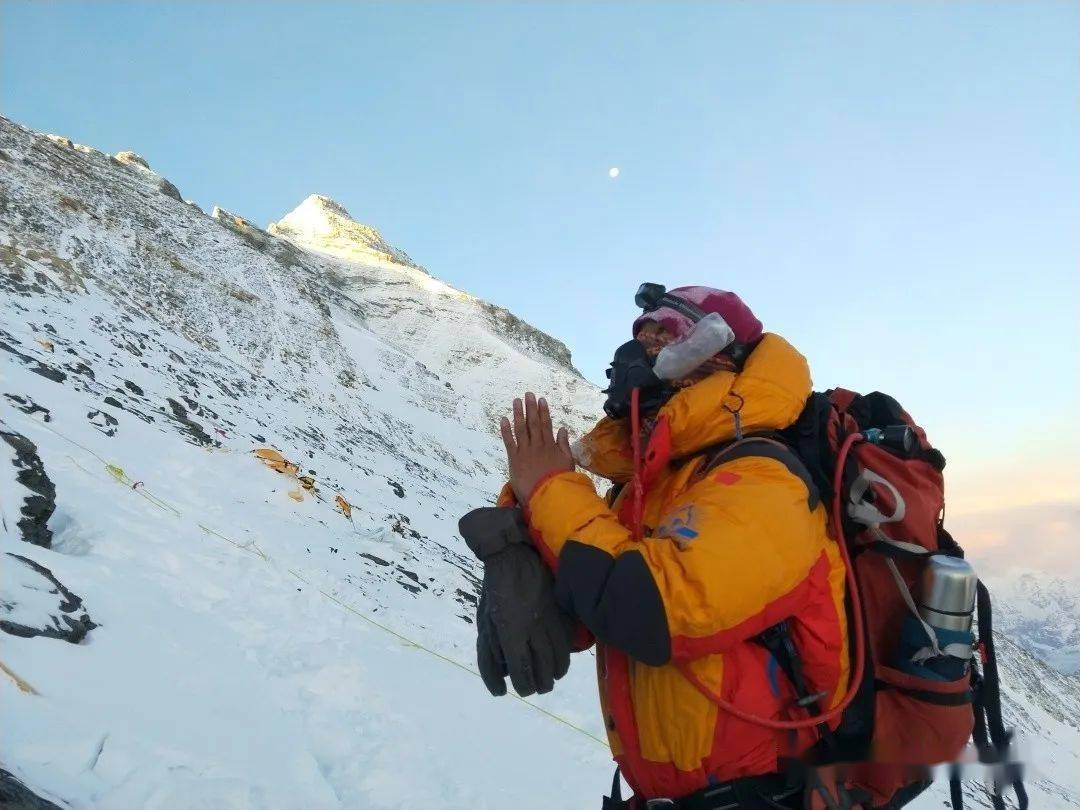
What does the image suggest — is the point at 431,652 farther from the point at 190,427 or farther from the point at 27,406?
the point at 190,427

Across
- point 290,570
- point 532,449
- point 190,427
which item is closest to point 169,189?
point 190,427

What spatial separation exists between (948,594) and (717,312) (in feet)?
3.79

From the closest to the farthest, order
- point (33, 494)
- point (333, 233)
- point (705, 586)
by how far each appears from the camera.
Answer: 1. point (705, 586)
2. point (33, 494)
3. point (333, 233)

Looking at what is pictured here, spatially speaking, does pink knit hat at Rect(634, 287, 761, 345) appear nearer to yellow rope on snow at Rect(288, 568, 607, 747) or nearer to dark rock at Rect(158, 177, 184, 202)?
yellow rope on snow at Rect(288, 568, 607, 747)

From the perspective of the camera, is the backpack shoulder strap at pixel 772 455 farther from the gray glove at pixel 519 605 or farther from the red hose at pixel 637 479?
the gray glove at pixel 519 605

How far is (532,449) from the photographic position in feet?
7.02

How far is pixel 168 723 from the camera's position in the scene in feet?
13.0

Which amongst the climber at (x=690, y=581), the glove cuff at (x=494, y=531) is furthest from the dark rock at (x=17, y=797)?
the glove cuff at (x=494, y=531)

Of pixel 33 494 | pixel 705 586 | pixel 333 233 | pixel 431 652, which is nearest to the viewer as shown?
pixel 705 586

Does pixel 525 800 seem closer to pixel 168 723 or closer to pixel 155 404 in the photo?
pixel 168 723

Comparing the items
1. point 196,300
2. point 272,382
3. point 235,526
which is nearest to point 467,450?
point 272,382

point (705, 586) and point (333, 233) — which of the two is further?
point (333, 233)

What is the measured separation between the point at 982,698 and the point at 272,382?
27824 mm

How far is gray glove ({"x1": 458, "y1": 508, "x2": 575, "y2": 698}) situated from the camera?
6.46 ft
